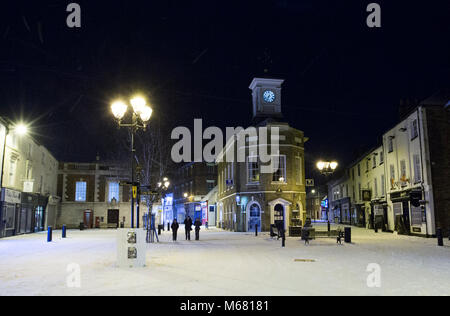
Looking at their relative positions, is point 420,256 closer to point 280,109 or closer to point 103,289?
point 103,289

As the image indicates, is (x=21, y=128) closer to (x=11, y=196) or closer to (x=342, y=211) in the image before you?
(x=11, y=196)

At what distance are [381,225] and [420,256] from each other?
21069 mm

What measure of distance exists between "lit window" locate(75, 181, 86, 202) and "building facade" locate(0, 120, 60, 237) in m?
4.54

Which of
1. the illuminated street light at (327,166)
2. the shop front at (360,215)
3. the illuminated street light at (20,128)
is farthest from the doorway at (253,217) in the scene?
the illuminated street light at (20,128)

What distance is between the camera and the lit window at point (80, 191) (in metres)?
47.4

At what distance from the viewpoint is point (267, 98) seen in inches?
1515

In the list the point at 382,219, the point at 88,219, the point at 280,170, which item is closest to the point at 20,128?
the point at 280,170

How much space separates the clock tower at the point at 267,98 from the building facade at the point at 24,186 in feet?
68.1

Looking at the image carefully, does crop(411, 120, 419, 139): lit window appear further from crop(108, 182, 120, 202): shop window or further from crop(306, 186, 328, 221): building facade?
crop(306, 186, 328, 221): building facade

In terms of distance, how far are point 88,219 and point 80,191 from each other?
3567mm

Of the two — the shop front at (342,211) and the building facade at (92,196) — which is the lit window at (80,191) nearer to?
the building facade at (92,196)
